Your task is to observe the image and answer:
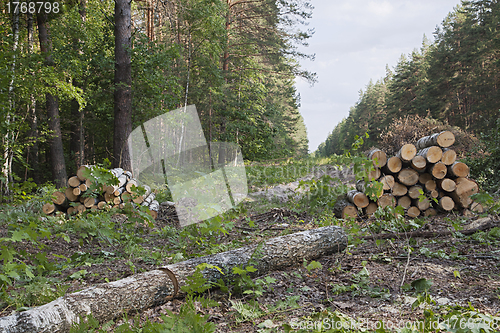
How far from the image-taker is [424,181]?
6.29 metres

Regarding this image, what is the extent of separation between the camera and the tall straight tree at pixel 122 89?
8.88m

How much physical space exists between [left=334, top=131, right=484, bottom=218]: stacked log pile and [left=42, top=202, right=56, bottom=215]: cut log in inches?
260

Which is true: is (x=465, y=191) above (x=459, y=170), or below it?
below

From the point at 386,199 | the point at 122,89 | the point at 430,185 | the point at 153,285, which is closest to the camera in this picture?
the point at 153,285

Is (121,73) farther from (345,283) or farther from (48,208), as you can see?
(345,283)

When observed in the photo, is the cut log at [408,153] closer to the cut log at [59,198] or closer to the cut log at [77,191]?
the cut log at [77,191]

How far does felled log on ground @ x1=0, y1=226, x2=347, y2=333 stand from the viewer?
2.29 m

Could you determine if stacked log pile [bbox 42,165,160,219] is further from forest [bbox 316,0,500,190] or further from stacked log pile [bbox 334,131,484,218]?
forest [bbox 316,0,500,190]

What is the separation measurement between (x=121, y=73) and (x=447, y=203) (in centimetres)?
930

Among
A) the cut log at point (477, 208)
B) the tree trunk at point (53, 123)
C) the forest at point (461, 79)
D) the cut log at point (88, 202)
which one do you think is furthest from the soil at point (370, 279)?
the forest at point (461, 79)

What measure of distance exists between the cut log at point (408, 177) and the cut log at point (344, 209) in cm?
114

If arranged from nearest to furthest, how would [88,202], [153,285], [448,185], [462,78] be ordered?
[153,285]
[448,185]
[88,202]
[462,78]

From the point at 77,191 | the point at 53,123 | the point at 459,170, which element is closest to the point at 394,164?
the point at 459,170

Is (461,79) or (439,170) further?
(461,79)
